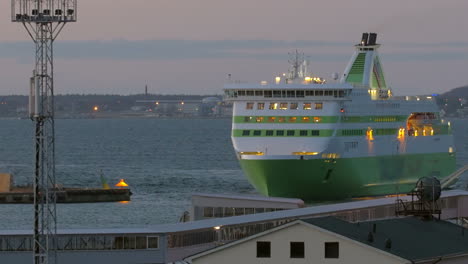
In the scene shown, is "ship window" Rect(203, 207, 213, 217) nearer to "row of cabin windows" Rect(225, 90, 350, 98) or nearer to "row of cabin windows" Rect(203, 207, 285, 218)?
"row of cabin windows" Rect(203, 207, 285, 218)

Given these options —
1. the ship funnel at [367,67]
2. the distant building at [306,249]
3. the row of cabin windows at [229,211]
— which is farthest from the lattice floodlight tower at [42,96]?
the ship funnel at [367,67]

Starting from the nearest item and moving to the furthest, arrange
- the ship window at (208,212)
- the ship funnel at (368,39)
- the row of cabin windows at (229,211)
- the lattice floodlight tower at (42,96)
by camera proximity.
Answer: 1. the lattice floodlight tower at (42,96)
2. the row of cabin windows at (229,211)
3. the ship window at (208,212)
4. the ship funnel at (368,39)

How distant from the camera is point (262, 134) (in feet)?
248

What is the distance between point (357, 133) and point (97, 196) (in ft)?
60.7

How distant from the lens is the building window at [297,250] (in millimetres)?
32719

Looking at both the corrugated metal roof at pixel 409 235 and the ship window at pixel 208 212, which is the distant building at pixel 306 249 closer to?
the corrugated metal roof at pixel 409 235

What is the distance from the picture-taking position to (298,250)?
32.8 metres

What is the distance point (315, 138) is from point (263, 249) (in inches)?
1700

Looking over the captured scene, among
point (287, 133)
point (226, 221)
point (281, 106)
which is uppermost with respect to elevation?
point (281, 106)

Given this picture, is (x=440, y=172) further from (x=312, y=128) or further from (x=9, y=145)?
(x=9, y=145)

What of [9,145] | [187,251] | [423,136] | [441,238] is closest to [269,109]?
[423,136]

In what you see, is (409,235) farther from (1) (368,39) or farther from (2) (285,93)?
(1) (368,39)

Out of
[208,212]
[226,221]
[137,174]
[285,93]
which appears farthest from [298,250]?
[137,174]

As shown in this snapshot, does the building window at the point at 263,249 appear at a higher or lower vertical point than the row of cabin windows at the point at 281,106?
lower
